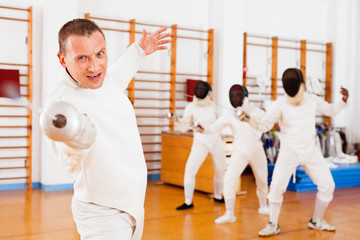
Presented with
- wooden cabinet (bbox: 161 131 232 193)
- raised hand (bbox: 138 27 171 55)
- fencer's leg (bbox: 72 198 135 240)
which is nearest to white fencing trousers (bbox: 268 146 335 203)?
wooden cabinet (bbox: 161 131 232 193)

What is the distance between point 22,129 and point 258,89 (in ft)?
13.0

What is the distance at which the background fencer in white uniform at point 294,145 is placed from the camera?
151 inches

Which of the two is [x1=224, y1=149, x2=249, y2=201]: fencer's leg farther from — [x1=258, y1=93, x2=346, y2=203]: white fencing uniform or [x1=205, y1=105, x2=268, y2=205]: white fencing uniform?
[x1=258, y1=93, x2=346, y2=203]: white fencing uniform

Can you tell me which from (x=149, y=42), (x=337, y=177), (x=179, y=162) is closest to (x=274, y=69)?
(x=337, y=177)

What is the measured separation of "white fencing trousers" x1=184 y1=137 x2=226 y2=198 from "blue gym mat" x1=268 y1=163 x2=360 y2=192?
1363mm

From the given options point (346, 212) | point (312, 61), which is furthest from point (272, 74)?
point (346, 212)

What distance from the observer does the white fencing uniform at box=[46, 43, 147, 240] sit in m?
1.44

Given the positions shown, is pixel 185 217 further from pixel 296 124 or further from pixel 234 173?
pixel 296 124

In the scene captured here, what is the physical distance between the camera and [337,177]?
250 inches

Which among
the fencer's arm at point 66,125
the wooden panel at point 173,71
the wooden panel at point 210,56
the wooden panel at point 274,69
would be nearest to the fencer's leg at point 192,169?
the wooden panel at point 173,71

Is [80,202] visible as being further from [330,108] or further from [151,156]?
[151,156]

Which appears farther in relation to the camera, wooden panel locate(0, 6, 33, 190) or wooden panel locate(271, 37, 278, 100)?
wooden panel locate(271, 37, 278, 100)

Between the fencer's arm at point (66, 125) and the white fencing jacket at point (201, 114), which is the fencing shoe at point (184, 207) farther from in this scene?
the fencer's arm at point (66, 125)

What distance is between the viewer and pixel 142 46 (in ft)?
6.57
